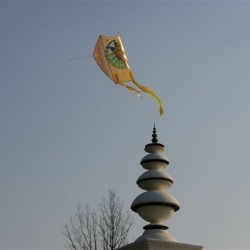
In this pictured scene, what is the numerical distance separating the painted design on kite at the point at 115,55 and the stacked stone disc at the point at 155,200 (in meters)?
1.95

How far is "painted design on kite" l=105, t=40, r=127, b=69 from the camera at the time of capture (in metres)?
9.91

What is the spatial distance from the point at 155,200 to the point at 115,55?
305 centimetres

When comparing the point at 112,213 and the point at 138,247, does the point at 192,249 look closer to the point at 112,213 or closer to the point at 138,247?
the point at 138,247

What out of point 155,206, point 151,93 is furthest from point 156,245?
point 151,93

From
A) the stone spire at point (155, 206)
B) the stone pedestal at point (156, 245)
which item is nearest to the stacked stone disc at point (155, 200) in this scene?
the stone spire at point (155, 206)

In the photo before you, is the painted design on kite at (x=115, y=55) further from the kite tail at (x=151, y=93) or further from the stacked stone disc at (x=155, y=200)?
the stacked stone disc at (x=155, y=200)

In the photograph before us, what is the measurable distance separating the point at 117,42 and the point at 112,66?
52 centimetres

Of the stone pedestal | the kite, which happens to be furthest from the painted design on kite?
the stone pedestal

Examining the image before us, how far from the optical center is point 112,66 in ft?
32.6

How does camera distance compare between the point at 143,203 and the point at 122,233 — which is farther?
the point at 122,233

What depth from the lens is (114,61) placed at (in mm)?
9938

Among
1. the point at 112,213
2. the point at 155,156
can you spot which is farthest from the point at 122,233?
the point at 155,156

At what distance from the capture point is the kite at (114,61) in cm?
989

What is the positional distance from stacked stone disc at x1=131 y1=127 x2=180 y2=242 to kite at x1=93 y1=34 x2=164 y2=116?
4.89 feet
